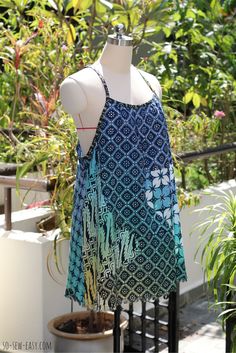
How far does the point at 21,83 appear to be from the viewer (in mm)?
4840

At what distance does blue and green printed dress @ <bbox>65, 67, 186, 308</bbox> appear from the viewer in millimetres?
2881

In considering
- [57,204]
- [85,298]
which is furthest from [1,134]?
[85,298]

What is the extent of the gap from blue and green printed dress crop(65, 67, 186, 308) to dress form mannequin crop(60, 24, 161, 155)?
0.10 feet

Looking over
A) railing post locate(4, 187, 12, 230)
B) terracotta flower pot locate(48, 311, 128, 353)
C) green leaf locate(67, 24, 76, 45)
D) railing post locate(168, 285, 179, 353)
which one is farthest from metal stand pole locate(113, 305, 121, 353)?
green leaf locate(67, 24, 76, 45)

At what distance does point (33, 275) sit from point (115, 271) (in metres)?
0.77

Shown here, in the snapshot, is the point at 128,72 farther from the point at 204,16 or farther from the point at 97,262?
the point at 204,16

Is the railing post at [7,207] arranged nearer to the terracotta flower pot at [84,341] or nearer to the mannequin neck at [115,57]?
the terracotta flower pot at [84,341]

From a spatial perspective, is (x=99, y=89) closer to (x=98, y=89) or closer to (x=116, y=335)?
(x=98, y=89)

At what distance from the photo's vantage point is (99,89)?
2854 mm

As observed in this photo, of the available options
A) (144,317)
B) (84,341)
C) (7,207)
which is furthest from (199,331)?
(7,207)

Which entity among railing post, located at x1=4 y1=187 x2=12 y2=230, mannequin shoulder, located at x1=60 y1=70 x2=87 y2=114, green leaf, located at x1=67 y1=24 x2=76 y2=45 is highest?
green leaf, located at x1=67 y1=24 x2=76 y2=45

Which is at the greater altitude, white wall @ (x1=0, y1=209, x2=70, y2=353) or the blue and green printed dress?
the blue and green printed dress

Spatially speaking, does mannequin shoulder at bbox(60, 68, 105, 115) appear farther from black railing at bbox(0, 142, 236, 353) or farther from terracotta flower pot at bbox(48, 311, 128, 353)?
terracotta flower pot at bbox(48, 311, 128, 353)

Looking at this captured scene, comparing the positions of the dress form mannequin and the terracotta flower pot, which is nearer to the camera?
the dress form mannequin
